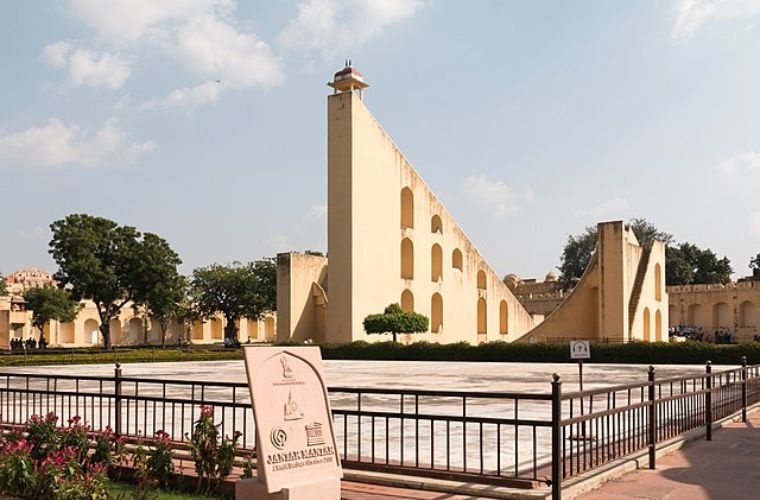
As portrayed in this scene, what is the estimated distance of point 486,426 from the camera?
9.46 meters

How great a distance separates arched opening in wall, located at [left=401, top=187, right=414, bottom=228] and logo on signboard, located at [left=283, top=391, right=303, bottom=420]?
31366mm

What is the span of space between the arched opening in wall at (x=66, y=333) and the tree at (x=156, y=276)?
10044 mm

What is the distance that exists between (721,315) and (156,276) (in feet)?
120

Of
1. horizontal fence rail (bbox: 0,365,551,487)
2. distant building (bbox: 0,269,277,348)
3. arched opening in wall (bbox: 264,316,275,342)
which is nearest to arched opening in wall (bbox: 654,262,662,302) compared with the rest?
distant building (bbox: 0,269,277,348)

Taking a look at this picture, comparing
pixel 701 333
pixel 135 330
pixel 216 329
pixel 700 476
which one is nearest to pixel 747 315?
pixel 701 333

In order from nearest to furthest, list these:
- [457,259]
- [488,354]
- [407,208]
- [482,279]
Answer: [488,354]
[407,208]
[457,259]
[482,279]

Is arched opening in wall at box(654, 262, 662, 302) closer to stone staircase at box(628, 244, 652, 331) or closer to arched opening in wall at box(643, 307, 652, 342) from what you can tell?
stone staircase at box(628, 244, 652, 331)

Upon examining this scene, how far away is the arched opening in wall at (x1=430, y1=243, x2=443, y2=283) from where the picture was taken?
1489 inches

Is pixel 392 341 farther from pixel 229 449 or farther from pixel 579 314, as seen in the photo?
pixel 229 449

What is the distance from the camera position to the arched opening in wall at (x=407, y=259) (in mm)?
35656

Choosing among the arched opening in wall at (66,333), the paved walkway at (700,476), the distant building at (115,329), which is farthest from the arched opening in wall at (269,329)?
the paved walkway at (700,476)

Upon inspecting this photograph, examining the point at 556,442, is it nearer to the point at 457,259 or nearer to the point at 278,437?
the point at 278,437

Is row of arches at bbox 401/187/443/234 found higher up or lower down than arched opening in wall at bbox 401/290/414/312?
higher up

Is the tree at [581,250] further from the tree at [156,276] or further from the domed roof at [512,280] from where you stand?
the tree at [156,276]
